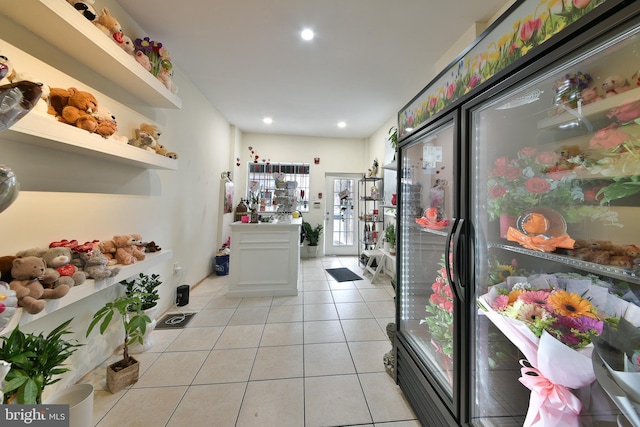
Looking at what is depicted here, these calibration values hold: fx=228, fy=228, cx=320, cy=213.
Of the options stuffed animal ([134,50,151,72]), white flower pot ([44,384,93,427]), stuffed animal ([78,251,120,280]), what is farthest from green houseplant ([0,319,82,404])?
stuffed animal ([134,50,151,72])

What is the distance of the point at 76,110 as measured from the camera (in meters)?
1.29

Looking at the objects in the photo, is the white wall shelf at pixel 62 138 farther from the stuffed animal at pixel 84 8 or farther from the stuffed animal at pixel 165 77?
the stuffed animal at pixel 165 77

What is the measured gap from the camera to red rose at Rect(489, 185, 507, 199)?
1015mm

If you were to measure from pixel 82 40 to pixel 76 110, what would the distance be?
404 mm

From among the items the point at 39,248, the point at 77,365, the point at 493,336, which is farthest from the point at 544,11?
the point at 77,365

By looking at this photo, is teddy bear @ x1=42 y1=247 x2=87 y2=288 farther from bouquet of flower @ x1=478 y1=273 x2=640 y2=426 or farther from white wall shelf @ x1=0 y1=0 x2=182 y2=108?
bouquet of flower @ x1=478 y1=273 x2=640 y2=426

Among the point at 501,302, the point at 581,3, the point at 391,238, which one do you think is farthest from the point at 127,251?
the point at 391,238

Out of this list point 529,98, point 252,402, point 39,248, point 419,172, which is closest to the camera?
point 529,98

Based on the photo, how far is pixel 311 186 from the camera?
538 cm

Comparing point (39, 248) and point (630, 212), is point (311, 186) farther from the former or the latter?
point (630, 212)

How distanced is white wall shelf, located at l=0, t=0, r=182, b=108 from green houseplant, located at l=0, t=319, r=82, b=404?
1.49 meters

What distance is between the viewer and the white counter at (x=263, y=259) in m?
3.00

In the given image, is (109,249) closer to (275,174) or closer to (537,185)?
(537,185)

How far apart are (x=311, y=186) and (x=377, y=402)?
14.3ft
